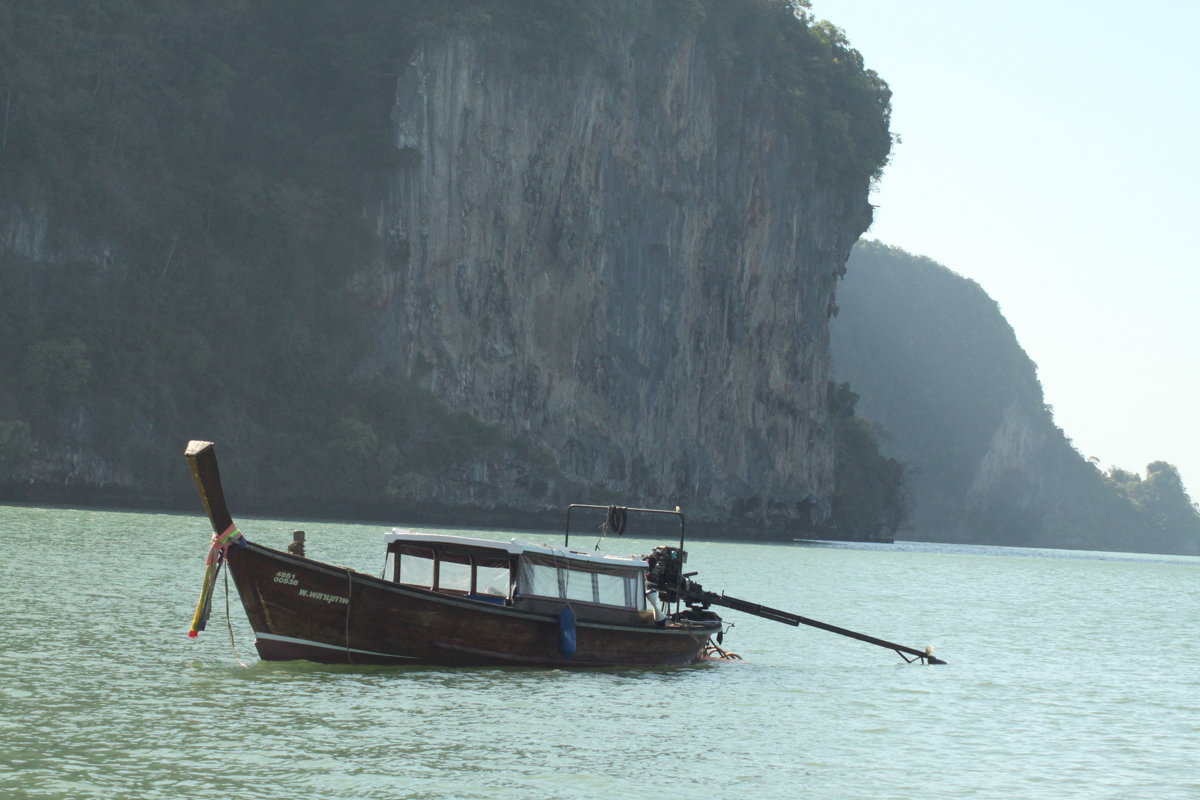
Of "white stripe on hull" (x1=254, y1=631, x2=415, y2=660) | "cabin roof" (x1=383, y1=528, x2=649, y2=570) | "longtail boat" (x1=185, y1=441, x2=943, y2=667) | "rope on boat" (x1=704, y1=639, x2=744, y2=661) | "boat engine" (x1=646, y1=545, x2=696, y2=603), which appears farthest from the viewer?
"rope on boat" (x1=704, y1=639, x2=744, y2=661)

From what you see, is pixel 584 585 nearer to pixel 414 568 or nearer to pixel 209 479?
pixel 414 568

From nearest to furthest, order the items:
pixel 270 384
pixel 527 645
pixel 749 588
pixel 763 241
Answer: pixel 527 645 < pixel 749 588 < pixel 270 384 < pixel 763 241

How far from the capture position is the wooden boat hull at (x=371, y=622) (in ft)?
72.3

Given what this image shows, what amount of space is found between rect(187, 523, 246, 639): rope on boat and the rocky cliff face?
67133mm

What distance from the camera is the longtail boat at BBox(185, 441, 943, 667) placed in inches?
865

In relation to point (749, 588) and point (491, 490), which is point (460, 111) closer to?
point (491, 490)

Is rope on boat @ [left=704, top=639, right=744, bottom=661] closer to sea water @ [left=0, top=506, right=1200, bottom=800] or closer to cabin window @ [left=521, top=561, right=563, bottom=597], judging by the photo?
sea water @ [left=0, top=506, right=1200, bottom=800]

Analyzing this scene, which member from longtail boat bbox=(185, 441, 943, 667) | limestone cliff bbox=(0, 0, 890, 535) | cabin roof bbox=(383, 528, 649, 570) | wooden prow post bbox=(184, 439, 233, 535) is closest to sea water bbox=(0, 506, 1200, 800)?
longtail boat bbox=(185, 441, 943, 667)

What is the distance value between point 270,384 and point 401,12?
25418 millimetres

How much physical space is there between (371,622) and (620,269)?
7659cm

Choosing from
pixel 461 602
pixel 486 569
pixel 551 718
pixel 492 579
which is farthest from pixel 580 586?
pixel 551 718

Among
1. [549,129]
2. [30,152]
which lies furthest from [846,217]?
[30,152]

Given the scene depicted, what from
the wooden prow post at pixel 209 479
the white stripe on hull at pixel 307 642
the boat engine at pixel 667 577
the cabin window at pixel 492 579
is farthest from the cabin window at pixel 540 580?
the wooden prow post at pixel 209 479

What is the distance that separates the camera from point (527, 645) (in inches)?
956
